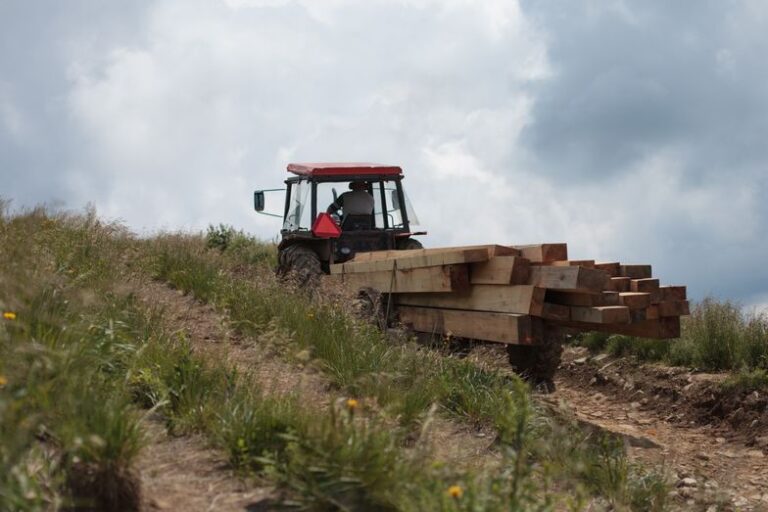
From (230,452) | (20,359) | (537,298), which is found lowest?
(230,452)

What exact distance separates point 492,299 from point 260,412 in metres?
3.49

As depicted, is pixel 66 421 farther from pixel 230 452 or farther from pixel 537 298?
pixel 537 298

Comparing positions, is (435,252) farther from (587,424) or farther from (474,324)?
(587,424)

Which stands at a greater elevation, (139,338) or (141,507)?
(139,338)

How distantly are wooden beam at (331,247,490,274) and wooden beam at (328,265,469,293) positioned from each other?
5 cm

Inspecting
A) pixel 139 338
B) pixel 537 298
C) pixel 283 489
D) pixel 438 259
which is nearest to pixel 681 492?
pixel 537 298

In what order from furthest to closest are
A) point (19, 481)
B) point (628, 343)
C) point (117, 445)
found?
point (628, 343)
point (117, 445)
point (19, 481)

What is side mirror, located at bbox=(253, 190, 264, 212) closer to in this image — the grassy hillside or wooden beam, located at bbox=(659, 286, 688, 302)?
the grassy hillside

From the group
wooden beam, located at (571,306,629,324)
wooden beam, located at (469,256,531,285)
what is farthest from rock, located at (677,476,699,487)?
wooden beam, located at (469,256,531,285)

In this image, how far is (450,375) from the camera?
21.4 ft

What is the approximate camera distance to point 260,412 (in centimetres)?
393

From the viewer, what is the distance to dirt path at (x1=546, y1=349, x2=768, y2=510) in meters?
6.11

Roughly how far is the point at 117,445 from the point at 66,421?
319mm

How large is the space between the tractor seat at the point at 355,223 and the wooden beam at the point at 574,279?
452cm
